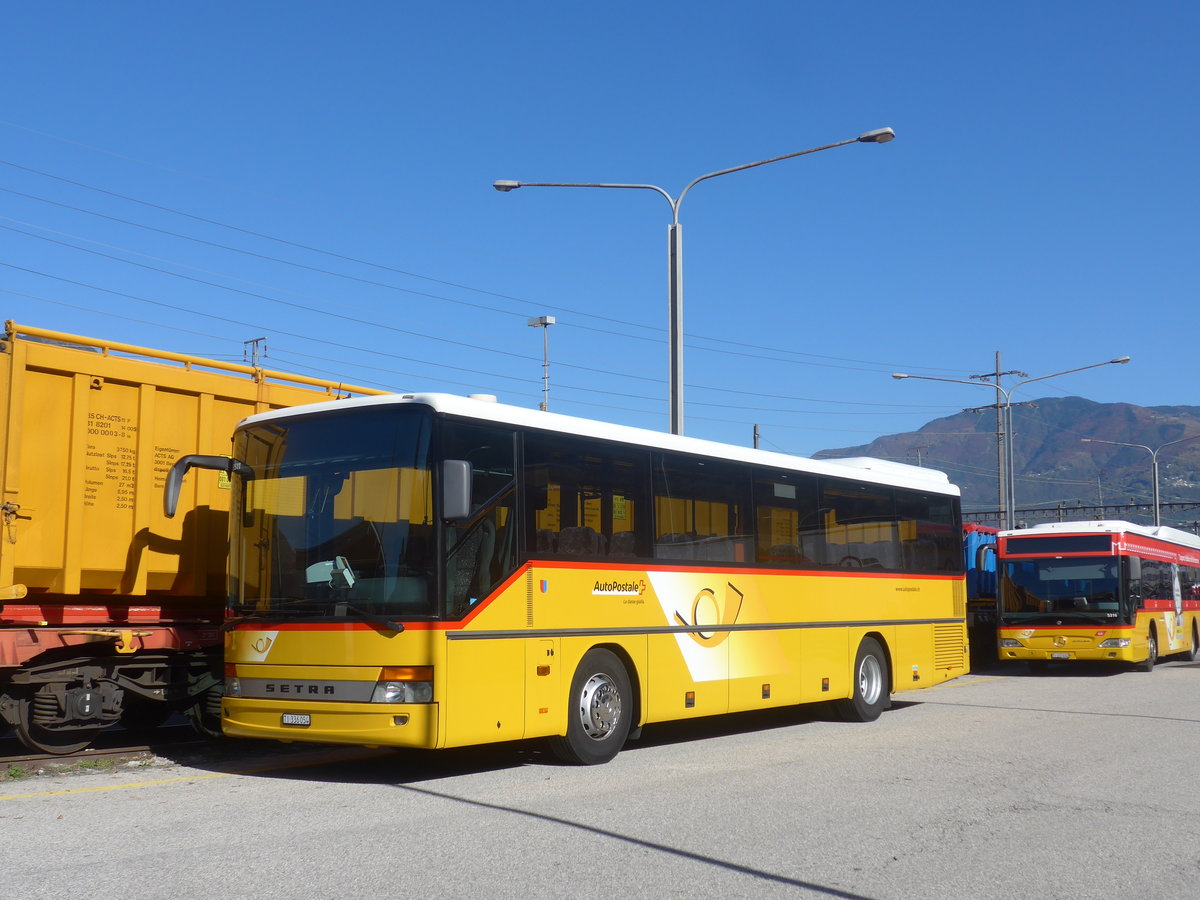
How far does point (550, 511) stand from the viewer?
35.3 feet

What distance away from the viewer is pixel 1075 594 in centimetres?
2397

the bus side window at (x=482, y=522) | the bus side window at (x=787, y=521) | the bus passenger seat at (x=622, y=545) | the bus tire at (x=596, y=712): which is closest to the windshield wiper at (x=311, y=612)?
the bus side window at (x=482, y=522)

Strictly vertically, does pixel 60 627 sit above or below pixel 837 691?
above

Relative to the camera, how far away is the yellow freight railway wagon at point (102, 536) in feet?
34.0

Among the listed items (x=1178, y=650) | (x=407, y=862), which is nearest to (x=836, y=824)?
(x=407, y=862)

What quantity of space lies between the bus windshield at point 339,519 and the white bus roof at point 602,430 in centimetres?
10

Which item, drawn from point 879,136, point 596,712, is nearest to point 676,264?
point 879,136

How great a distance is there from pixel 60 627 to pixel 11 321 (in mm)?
2610

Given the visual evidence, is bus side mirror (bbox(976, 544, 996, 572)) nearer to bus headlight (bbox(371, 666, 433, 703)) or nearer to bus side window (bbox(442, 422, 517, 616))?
bus side window (bbox(442, 422, 517, 616))

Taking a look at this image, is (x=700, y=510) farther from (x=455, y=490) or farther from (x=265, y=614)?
(x=265, y=614)

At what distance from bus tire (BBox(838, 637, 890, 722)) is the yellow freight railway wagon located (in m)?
7.48

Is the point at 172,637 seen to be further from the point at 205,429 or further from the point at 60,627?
the point at 205,429

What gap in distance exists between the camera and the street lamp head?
56.4 ft

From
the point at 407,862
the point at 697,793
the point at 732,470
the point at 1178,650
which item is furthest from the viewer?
the point at 1178,650
